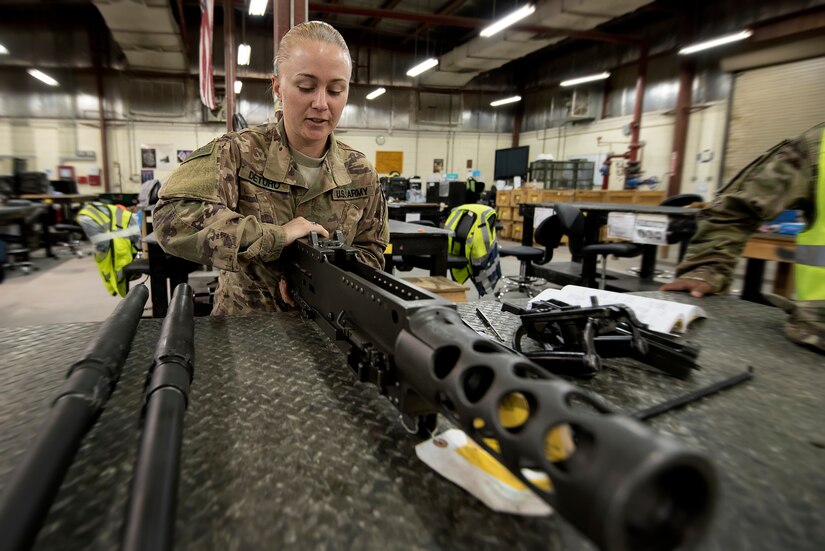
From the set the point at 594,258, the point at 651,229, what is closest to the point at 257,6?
the point at 594,258

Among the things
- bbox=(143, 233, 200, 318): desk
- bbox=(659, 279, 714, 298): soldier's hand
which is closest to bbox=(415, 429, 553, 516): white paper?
bbox=(659, 279, 714, 298): soldier's hand

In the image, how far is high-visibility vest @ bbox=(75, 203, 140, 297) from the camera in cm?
346

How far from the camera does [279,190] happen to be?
1489 mm

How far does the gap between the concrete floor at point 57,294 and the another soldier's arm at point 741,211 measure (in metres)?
2.37

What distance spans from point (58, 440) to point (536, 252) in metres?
4.06

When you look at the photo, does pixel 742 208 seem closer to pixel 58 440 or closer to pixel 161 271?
pixel 58 440

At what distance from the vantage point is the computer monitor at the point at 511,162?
483 inches

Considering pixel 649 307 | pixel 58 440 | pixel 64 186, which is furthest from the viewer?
pixel 64 186

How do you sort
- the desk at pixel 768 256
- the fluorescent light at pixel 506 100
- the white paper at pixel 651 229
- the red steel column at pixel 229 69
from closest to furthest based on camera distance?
1. the white paper at pixel 651 229
2. the desk at pixel 768 256
3. the red steel column at pixel 229 69
4. the fluorescent light at pixel 506 100

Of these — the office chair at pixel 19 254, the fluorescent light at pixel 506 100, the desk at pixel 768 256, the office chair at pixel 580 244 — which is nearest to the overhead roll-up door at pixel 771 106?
the desk at pixel 768 256

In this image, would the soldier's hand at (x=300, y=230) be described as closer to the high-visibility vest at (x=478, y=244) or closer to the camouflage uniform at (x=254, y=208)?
the camouflage uniform at (x=254, y=208)

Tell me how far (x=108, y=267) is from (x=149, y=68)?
29.1ft

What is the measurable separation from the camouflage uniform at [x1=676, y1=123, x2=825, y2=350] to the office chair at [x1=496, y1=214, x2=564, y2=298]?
2081 mm

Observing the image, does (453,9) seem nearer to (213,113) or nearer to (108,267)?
(213,113)
